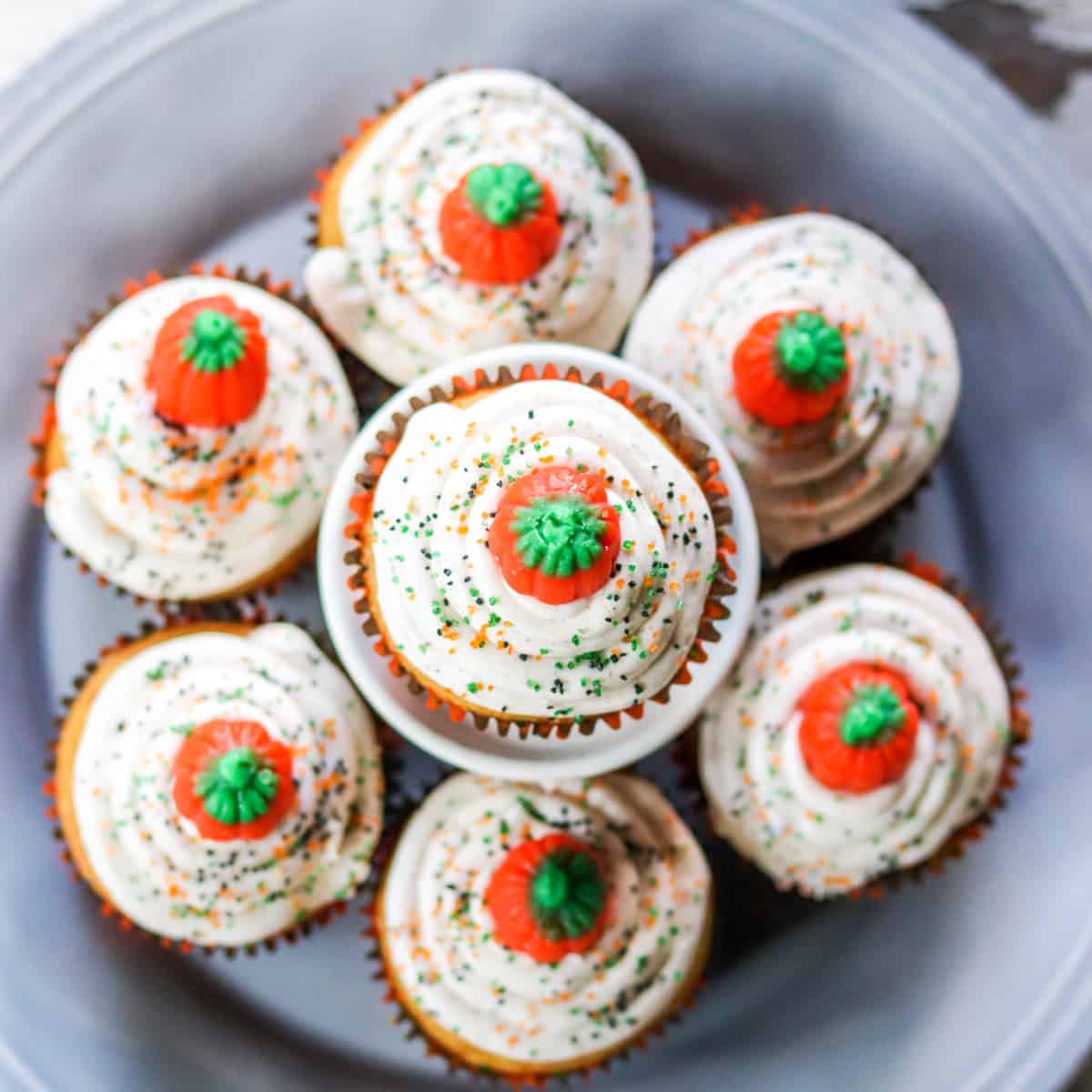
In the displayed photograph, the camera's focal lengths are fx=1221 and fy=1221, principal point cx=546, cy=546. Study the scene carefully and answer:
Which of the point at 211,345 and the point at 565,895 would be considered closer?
the point at 211,345

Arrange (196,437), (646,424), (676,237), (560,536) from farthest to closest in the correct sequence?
(676,237), (196,437), (646,424), (560,536)

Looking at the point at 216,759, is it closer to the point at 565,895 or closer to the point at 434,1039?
the point at 565,895

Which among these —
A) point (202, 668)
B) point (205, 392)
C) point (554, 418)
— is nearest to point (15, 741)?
point (202, 668)

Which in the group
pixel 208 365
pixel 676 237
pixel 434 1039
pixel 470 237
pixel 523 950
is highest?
pixel 676 237

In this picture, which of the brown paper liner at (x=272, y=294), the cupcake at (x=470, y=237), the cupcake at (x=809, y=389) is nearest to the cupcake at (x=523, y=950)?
the brown paper liner at (x=272, y=294)

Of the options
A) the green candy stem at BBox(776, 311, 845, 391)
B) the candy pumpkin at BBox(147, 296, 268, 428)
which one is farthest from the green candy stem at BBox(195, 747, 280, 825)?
the green candy stem at BBox(776, 311, 845, 391)

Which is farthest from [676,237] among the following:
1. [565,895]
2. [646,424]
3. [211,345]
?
[565,895]

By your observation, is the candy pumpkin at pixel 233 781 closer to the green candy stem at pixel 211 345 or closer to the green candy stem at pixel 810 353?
the green candy stem at pixel 211 345
